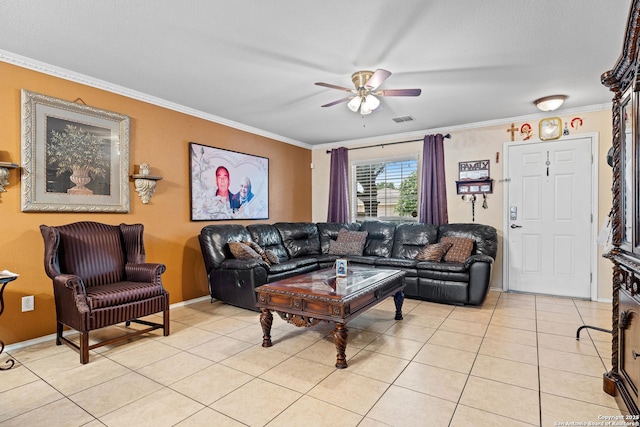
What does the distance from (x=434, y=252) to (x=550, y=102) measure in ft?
7.52

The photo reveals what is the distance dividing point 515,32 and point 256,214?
4.11m

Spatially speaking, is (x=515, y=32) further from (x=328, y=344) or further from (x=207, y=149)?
(x=207, y=149)

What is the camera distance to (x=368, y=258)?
491cm

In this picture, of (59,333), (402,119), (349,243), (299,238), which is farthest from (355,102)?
(59,333)

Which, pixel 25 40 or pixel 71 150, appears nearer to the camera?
pixel 25 40

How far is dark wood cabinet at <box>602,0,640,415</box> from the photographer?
5.56ft

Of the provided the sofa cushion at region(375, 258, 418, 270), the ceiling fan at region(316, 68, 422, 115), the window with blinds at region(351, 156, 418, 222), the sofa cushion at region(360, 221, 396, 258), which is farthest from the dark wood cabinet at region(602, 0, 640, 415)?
the window with blinds at region(351, 156, 418, 222)

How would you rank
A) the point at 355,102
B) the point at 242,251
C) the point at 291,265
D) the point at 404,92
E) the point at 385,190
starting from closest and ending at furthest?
1. the point at 404,92
2. the point at 355,102
3. the point at 242,251
4. the point at 291,265
5. the point at 385,190

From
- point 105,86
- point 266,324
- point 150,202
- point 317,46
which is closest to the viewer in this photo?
point 317,46

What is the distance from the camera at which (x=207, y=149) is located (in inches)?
181

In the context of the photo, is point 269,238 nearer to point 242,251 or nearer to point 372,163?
point 242,251

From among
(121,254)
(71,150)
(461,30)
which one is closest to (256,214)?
(121,254)

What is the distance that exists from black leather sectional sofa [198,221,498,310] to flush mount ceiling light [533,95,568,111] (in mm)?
1692

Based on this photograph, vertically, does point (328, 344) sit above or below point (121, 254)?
below
